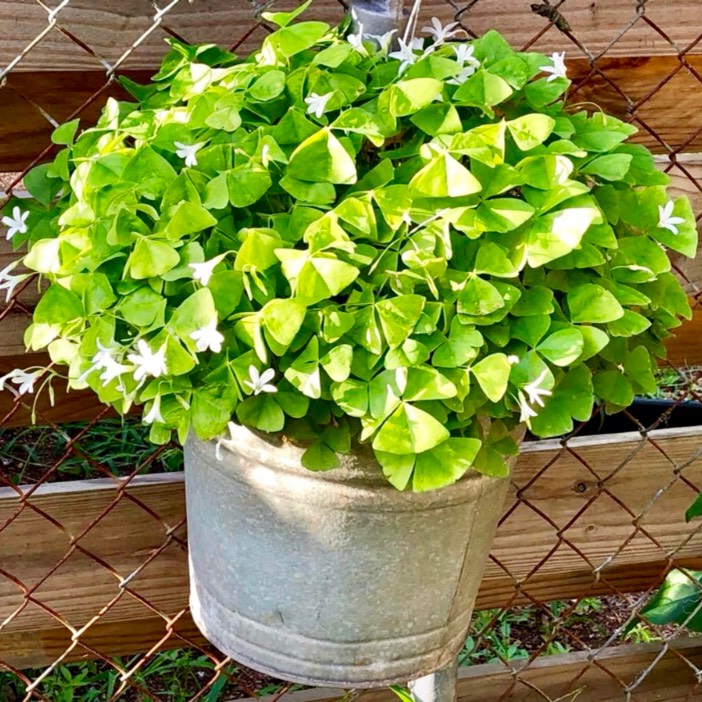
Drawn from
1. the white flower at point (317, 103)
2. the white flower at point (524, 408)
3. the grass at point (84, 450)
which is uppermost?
the white flower at point (317, 103)

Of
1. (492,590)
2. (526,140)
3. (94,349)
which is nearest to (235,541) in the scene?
(94,349)

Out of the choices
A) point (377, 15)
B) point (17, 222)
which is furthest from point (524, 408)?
point (17, 222)

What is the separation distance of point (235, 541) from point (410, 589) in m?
0.19

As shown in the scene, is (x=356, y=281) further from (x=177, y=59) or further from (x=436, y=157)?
(x=177, y=59)

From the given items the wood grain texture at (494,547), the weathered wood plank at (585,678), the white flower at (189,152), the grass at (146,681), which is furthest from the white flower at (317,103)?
the grass at (146,681)

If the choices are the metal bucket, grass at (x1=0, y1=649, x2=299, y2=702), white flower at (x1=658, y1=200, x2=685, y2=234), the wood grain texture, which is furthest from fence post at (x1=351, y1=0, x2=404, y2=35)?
grass at (x1=0, y1=649, x2=299, y2=702)

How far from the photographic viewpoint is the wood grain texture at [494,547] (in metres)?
1.39

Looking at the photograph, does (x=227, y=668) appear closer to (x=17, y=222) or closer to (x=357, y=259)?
(x=17, y=222)

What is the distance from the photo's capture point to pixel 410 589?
1013 mm

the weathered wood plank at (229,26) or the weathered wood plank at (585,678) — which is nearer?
the weathered wood plank at (229,26)

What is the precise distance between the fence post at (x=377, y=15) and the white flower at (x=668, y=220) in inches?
13.1

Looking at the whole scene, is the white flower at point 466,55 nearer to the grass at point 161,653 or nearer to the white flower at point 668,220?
the white flower at point 668,220

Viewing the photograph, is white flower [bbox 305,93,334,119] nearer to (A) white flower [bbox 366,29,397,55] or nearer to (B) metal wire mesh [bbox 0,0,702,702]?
(A) white flower [bbox 366,29,397,55]

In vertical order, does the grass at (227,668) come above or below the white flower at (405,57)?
below
